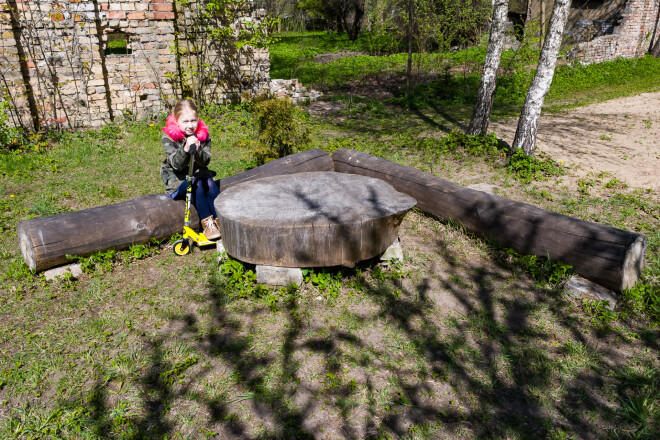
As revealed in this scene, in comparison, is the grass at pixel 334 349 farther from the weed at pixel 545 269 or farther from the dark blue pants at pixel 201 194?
the dark blue pants at pixel 201 194

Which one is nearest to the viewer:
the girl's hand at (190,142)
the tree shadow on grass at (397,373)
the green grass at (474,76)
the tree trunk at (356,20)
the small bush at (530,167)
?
the tree shadow on grass at (397,373)

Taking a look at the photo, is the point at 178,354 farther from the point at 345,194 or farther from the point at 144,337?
the point at 345,194

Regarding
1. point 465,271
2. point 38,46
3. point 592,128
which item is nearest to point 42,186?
point 38,46

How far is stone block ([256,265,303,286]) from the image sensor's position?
12.1 ft

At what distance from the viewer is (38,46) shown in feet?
25.3

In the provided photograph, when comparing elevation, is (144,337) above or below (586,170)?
below

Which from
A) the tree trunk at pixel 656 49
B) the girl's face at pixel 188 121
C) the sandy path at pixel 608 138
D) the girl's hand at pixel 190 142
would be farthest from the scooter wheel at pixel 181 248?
the tree trunk at pixel 656 49

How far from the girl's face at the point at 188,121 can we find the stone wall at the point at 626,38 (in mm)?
15944

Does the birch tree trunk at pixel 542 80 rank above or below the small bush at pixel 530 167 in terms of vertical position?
above

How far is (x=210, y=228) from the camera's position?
4.30 metres

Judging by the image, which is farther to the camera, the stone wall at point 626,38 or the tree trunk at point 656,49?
the tree trunk at point 656,49

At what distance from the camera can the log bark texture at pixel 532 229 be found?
3387 millimetres

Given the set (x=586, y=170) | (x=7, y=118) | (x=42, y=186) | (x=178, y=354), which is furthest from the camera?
(x=7, y=118)

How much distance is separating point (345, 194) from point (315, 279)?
2.83 feet
